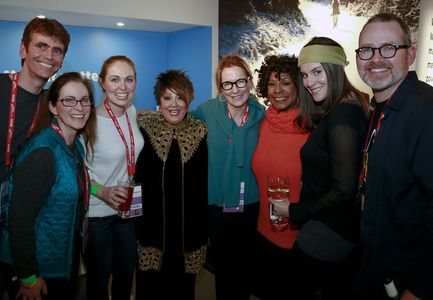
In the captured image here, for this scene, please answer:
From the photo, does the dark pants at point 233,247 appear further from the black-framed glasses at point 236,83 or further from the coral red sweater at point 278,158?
the black-framed glasses at point 236,83

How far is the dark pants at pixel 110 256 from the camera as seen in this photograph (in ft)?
7.45

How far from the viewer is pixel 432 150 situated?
129cm

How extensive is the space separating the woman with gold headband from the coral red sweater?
0.30 metres

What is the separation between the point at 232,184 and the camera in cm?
236

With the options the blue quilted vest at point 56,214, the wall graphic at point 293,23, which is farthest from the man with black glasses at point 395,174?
the wall graphic at point 293,23

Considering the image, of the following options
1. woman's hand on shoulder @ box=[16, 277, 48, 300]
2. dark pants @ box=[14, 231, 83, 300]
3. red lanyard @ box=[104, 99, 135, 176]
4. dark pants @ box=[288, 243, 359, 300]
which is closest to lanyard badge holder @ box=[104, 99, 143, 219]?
red lanyard @ box=[104, 99, 135, 176]

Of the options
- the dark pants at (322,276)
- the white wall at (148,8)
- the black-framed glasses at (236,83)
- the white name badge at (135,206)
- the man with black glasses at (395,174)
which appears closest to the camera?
the man with black glasses at (395,174)

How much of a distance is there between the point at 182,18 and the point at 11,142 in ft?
11.2

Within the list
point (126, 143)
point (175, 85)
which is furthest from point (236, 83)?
point (126, 143)

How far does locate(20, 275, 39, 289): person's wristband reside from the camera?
167 centimetres

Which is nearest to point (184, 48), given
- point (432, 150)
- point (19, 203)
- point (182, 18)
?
point (182, 18)

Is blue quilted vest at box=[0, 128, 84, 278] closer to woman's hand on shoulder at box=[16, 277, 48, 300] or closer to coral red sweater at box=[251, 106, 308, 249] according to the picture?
woman's hand on shoulder at box=[16, 277, 48, 300]

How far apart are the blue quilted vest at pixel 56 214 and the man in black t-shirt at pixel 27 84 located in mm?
501

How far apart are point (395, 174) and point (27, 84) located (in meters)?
2.09
